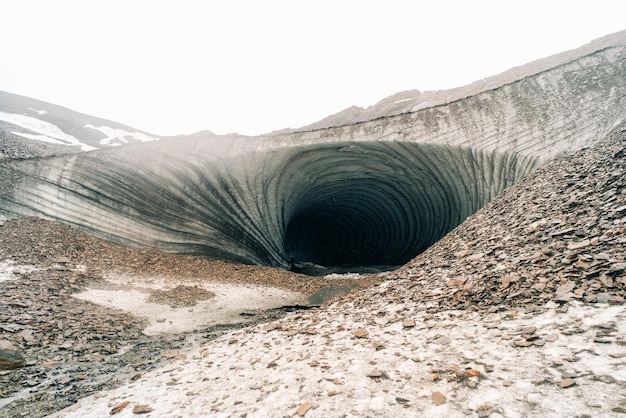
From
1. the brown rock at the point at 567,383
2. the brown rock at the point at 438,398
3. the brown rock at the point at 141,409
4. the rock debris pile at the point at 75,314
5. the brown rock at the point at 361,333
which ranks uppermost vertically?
the brown rock at the point at 567,383

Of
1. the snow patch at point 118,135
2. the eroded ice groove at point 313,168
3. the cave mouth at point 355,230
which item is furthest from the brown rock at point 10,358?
the snow patch at point 118,135

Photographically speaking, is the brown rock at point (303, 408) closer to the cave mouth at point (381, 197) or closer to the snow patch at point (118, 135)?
the cave mouth at point (381, 197)

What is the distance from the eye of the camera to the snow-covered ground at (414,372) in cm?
195

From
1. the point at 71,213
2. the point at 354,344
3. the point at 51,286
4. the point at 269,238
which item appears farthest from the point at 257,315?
the point at 71,213

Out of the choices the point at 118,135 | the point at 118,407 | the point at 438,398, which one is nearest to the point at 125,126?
the point at 118,135

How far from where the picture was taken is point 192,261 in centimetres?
998

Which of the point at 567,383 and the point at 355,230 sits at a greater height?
the point at 567,383

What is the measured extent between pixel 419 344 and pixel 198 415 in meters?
2.01

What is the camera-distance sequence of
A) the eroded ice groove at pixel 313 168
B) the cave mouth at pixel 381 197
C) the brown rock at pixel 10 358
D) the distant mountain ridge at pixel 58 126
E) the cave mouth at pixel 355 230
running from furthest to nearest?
Result: the distant mountain ridge at pixel 58 126
the cave mouth at pixel 355 230
the cave mouth at pixel 381 197
the eroded ice groove at pixel 313 168
the brown rock at pixel 10 358

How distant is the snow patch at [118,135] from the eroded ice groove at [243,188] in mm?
31302

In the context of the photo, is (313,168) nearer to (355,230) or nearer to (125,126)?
(355,230)

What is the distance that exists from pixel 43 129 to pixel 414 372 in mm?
→ 44596

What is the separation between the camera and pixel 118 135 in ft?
139

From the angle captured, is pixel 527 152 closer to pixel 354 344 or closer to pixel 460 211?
pixel 460 211
